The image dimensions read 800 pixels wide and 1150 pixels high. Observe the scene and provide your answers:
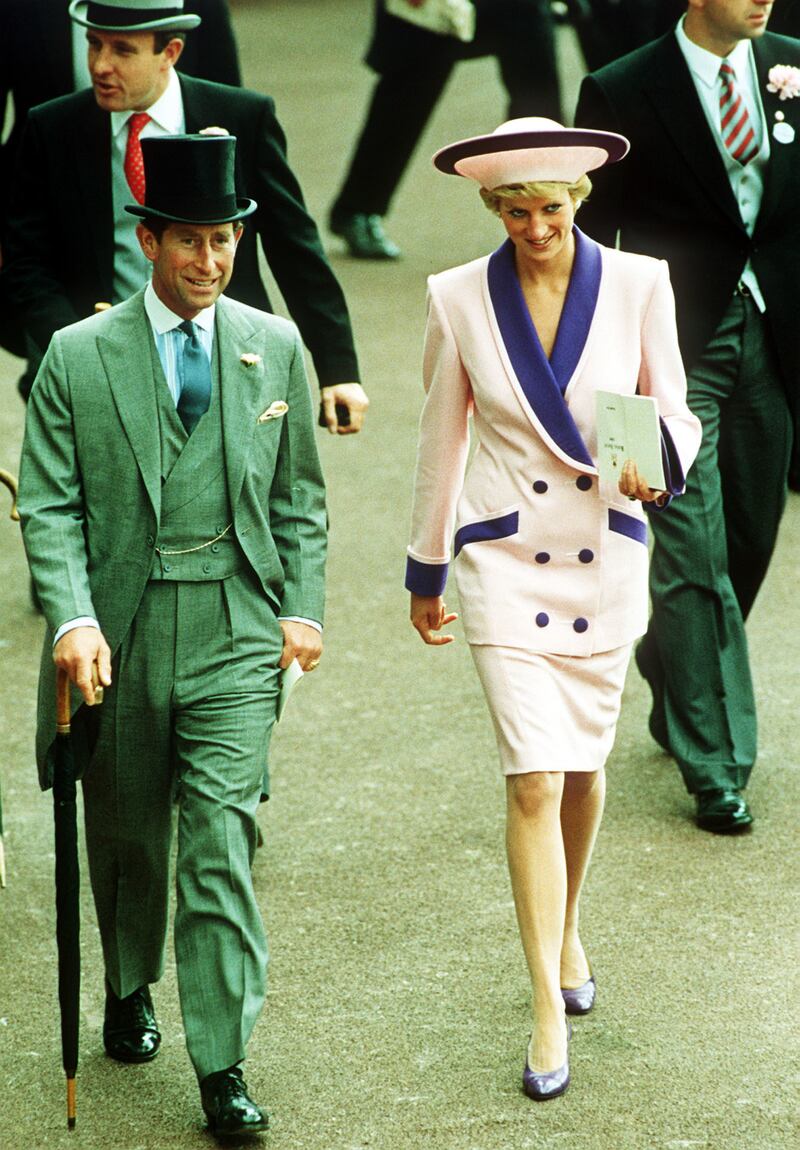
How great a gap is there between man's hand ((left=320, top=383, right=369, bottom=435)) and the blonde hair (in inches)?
42.8

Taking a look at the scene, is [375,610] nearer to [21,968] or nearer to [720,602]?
[720,602]

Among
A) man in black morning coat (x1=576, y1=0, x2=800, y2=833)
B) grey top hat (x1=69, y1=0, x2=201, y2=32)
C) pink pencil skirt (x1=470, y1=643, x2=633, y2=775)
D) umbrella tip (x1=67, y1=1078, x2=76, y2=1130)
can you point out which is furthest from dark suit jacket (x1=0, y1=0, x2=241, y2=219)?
umbrella tip (x1=67, y1=1078, x2=76, y2=1130)

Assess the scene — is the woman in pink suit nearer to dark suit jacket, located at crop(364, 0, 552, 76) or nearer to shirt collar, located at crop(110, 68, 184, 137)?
shirt collar, located at crop(110, 68, 184, 137)

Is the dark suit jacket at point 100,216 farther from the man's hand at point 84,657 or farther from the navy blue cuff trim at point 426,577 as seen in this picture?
the man's hand at point 84,657

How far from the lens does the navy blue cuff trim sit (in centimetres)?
515

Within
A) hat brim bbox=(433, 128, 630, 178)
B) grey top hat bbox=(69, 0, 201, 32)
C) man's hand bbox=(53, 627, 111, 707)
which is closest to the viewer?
man's hand bbox=(53, 627, 111, 707)

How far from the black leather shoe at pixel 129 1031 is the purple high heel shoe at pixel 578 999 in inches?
37.0

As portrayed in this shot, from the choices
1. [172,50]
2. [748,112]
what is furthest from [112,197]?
[748,112]

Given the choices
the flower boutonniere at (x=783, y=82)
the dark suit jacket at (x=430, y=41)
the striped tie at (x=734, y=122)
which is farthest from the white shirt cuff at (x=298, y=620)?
the dark suit jacket at (x=430, y=41)

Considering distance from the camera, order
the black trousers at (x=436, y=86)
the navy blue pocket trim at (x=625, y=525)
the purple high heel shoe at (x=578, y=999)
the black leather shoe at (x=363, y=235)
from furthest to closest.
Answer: the black leather shoe at (x=363, y=235), the black trousers at (x=436, y=86), the purple high heel shoe at (x=578, y=999), the navy blue pocket trim at (x=625, y=525)

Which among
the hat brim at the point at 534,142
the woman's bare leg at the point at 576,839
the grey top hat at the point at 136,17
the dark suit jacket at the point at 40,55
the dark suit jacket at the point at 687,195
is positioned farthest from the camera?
the dark suit jacket at the point at 40,55

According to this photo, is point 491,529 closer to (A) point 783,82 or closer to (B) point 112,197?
(B) point 112,197

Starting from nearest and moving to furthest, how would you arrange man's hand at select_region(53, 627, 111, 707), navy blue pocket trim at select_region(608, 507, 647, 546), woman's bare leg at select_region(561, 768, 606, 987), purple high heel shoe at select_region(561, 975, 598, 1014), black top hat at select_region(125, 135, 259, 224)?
man's hand at select_region(53, 627, 111, 707)
black top hat at select_region(125, 135, 259, 224)
navy blue pocket trim at select_region(608, 507, 647, 546)
woman's bare leg at select_region(561, 768, 606, 987)
purple high heel shoe at select_region(561, 975, 598, 1014)

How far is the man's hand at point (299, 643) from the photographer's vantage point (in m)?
4.88
